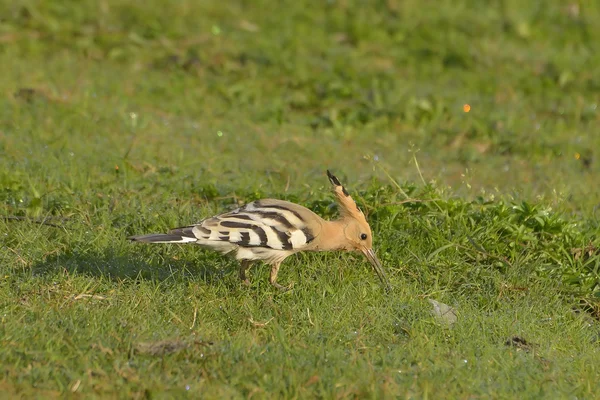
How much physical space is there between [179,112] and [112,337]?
4.59 metres

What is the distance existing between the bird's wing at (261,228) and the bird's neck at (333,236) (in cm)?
6

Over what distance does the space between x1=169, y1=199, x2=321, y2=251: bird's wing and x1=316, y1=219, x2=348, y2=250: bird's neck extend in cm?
6

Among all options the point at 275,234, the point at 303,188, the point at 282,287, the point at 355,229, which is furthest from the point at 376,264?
the point at 303,188

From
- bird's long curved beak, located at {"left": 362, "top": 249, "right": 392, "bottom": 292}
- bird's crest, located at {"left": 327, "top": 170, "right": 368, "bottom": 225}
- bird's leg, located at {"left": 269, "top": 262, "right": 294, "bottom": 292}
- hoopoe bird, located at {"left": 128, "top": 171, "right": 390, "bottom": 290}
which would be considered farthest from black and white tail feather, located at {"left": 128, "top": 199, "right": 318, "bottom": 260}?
bird's long curved beak, located at {"left": 362, "top": 249, "right": 392, "bottom": 292}

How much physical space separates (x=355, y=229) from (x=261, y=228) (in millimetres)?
635

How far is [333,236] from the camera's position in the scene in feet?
18.3

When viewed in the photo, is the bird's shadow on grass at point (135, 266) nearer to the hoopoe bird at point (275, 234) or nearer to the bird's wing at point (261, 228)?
the hoopoe bird at point (275, 234)

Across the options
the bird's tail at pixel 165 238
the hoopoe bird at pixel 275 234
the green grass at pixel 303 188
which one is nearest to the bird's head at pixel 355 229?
the hoopoe bird at pixel 275 234

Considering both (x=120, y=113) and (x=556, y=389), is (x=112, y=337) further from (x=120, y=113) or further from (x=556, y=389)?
(x=120, y=113)

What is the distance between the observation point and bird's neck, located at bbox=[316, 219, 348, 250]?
5535mm

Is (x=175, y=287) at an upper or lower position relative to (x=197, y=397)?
lower

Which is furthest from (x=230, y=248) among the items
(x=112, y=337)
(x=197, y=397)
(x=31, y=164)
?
(x=31, y=164)

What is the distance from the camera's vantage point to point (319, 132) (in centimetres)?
870

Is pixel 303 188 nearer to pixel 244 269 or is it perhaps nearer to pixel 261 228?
pixel 244 269
